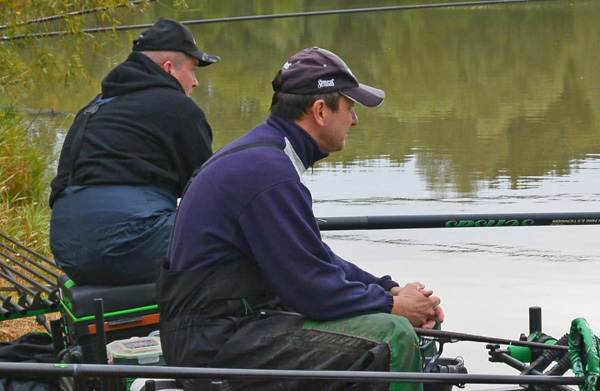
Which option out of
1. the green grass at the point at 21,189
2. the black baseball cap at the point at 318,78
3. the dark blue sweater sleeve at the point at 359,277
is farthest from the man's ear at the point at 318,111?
the green grass at the point at 21,189

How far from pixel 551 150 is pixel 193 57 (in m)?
6.11

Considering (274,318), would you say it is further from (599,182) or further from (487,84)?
(487,84)

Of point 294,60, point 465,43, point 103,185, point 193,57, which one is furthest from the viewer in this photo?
point 465,43

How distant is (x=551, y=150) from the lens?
9.92m

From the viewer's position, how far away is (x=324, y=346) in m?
2.79

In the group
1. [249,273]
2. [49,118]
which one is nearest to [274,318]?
[249,273]

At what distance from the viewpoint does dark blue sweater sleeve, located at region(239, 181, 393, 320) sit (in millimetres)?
2770

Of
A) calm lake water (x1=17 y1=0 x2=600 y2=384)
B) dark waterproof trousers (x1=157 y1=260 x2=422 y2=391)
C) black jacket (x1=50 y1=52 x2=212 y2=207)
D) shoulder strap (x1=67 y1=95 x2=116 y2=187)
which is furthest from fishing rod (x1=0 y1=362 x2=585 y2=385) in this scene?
calm lake water (x1=17 y1=0 x2=600 y2=384)

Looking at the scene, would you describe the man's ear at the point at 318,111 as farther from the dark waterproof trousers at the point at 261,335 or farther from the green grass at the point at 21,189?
the green grass at the point at 21,189

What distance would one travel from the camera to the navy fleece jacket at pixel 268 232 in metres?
2.78

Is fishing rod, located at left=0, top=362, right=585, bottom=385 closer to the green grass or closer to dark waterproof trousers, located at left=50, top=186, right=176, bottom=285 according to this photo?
dark waterproof trousers, located at left=50, top=186, right=176, bottom=285

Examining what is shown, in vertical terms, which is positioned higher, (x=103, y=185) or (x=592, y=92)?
A: (x=103, y=185)

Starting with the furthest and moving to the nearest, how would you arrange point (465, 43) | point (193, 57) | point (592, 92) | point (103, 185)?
point (465, 43) < point (592, 92) < point (193, 57) < point (103, 185)

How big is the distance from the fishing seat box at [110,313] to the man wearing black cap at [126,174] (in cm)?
6
